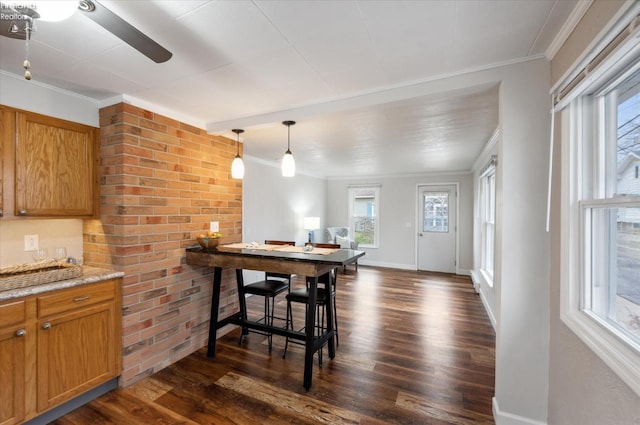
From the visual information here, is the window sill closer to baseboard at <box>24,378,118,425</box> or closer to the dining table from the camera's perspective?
the dining table

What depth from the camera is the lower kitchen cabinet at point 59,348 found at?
1.69 meters

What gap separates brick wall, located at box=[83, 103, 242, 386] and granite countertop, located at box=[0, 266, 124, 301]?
76 millimetres

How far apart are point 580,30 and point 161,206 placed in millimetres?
3030

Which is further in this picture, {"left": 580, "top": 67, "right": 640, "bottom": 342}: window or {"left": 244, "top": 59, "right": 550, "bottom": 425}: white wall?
{"left": 244, "top": 59, "right": 550, "bottom": 425}: white wall

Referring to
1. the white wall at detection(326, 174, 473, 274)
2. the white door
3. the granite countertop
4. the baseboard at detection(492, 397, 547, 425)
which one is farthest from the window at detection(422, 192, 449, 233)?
the granite countertop

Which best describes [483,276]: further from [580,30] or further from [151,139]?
[151,139]

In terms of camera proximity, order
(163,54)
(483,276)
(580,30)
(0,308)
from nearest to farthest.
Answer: (163,54)
(580,30)
(0,308)
(483,276)

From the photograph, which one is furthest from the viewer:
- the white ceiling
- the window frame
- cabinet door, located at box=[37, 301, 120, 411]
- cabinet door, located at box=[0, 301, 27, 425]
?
the window frame

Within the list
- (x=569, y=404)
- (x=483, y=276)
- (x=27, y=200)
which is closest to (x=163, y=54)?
(x=27, y=200)

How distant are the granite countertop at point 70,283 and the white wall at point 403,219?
578 centimetres

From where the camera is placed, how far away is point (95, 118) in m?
2.38

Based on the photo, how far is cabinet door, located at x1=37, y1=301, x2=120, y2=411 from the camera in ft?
5.99

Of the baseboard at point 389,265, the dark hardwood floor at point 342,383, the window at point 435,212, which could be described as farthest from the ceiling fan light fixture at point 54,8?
the baseboard at point 389,265

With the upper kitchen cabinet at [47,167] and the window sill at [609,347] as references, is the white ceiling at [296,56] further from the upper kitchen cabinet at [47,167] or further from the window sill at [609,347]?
the window sill at [609,347]
